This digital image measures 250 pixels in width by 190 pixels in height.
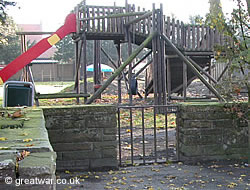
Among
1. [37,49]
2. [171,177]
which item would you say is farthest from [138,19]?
[171,177]

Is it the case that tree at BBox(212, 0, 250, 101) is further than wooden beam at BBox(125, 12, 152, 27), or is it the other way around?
wooden beam at BBox(125, 12, 152, 27)

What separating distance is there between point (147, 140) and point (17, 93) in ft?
10.7

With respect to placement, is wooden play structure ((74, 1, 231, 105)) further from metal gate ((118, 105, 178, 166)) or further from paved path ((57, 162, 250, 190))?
paved path ((57, 162, 250, 190))

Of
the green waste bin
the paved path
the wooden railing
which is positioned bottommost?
the paved path

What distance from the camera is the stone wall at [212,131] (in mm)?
6848

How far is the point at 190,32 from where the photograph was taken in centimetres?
1446

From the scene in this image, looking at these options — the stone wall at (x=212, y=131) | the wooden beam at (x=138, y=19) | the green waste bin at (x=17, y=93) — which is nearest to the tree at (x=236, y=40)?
the stone wall at (x=212, y=131)

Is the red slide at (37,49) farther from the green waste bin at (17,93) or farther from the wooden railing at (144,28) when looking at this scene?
the green waste bin at (17,93)

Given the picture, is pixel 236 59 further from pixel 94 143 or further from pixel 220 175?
pixel 94 143

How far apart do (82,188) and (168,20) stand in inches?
380

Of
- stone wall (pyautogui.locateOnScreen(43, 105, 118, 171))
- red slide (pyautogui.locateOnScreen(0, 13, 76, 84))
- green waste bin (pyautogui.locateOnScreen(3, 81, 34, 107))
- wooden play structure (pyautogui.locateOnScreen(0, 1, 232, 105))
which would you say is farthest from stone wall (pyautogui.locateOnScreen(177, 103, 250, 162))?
red slide (pyautogui.locateOnScreen(0, 13, 76, 84))

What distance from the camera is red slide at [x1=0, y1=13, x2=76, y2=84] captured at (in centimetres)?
1348

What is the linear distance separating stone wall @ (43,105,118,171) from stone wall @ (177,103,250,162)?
1.27m

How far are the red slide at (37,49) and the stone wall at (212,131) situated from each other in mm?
8198
